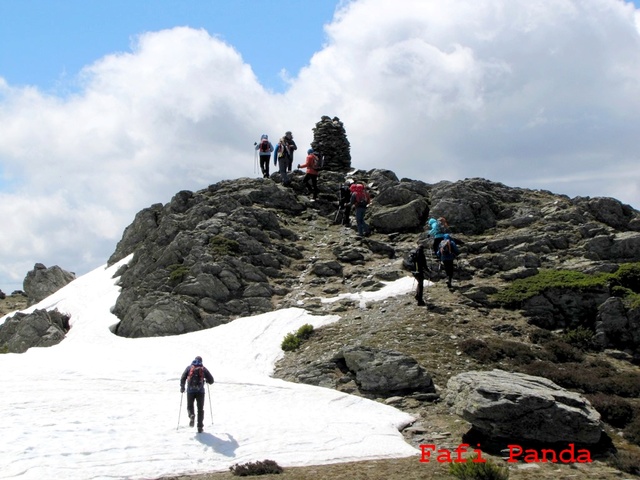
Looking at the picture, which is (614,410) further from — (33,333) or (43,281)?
(43,281)

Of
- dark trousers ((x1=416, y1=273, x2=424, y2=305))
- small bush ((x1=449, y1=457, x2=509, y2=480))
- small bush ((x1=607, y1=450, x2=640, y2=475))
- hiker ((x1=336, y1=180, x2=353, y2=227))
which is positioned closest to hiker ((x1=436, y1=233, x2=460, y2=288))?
dark trousers ((x1=416, y1=273, x2=424, y2=305))

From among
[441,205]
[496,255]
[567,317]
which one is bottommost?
[567,317]

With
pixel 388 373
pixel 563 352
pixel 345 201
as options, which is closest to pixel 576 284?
pixel 563 352

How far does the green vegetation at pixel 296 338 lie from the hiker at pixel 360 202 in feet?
42.8

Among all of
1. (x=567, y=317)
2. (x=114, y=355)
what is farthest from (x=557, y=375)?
(x=114, y=355)

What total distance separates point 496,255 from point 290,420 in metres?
18.3

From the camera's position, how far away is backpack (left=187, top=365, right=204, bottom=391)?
758 inches

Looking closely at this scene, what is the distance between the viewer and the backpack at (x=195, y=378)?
19258 mm

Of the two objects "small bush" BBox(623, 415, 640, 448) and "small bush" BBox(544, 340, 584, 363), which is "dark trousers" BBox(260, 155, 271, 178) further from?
"small bush" BBox(623, 415, 640, 448)

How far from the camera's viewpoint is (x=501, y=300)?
29328 millimetres

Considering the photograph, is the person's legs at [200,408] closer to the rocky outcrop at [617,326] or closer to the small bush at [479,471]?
the small bush at [479,471]

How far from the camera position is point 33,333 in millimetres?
30188

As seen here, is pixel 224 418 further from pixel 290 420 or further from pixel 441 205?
pixel 441 205

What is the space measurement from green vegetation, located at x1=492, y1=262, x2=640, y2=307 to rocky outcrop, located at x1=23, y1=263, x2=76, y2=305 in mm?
30493
